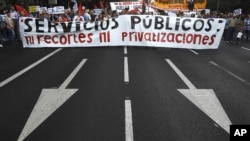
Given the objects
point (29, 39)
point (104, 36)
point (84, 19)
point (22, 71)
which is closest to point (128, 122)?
point (22, 71)

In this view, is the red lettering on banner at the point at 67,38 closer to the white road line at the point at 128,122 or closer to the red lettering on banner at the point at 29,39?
the red lettering on banner at the point at 29,39

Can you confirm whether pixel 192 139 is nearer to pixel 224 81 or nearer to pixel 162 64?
pixel 224 81

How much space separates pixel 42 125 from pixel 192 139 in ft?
8.22

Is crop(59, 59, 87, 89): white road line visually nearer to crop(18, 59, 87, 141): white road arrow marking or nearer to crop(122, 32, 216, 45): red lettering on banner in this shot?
crop(18, 59, 87, 141): white road arrow marking

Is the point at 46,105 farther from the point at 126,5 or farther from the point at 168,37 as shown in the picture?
the point at 126,5

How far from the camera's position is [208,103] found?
7453 millimetres

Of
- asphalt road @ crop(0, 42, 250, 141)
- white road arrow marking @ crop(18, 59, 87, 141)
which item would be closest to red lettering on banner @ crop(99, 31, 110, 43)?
asphalt road @ crop(0, 42, 250, 141)

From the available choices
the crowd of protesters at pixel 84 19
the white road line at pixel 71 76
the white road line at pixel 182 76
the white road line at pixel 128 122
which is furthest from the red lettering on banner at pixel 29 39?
the white road line at pixel 128 122

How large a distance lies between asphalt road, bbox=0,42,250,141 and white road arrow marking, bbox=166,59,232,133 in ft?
0.06

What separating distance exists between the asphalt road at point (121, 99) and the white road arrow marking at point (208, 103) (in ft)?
0.06

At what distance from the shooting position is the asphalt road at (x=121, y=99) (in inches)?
229

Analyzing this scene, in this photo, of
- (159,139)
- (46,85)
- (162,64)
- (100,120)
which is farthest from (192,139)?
(162,64)

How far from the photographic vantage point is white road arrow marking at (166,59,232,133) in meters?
6.38

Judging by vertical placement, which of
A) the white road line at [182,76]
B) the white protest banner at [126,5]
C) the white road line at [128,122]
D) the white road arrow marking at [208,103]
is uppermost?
the white road line at [128,122]
